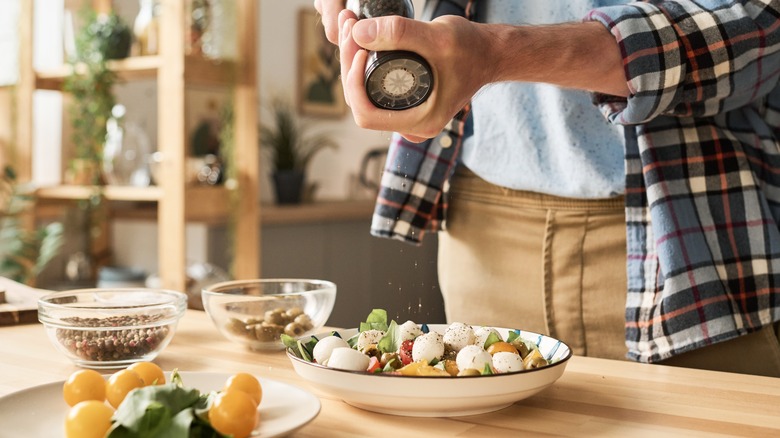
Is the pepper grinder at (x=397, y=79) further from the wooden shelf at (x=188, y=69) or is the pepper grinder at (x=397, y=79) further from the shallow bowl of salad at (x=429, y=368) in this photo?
the wooden shelf at (x=188, y=69)

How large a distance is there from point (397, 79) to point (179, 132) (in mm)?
2029

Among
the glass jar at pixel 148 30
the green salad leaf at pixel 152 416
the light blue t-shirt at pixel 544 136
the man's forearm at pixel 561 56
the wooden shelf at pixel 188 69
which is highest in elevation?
the glass jar at pixel 148 30

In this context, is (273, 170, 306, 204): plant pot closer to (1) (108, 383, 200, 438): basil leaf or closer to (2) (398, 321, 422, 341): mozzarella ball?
(2) (398, 321, 422, 341): mozzarella ball

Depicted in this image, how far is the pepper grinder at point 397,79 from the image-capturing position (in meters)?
0.79

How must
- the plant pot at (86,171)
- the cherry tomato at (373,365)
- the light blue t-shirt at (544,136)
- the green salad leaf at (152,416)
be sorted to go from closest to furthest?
1. the green salad leaf at (152,416)
2. the cherry tomato at (373,365)
3. the light blue t-shirt at (544,136)
4. the plant pot at (86,171)

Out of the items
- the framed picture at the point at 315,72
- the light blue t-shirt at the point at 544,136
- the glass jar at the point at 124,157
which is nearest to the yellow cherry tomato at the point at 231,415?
the light blue t-shirt at the point at 544,136

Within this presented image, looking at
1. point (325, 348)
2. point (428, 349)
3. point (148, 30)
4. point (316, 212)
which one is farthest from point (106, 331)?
point (316, 212)

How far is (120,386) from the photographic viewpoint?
725 millimetres

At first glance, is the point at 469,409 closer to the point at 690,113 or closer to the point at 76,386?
the point at 76,386

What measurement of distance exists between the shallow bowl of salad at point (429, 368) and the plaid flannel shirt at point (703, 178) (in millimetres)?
350

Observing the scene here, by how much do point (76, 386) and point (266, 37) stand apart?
138 inches

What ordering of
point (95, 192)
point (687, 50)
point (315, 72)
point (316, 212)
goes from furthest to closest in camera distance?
point (315, 72) → point (316, 212) → point (95, 192) → point (687, 50)

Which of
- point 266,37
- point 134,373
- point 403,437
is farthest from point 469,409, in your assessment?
point 266,37

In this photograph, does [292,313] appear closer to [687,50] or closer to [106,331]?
[106,331]
